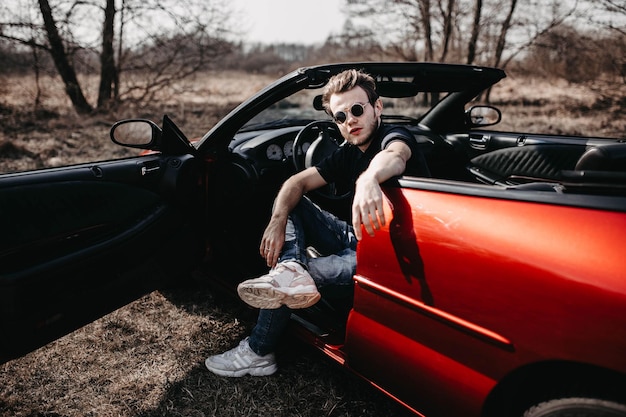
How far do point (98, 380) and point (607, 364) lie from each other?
230cm

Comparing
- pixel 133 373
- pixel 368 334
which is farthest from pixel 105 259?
pixel 368 334

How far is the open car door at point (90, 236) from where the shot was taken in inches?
68.1

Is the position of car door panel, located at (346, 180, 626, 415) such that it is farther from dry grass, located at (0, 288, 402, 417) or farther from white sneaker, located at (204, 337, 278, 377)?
white sneaker, located at (204, 337, 278, 377)

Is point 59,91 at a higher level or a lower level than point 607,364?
higher

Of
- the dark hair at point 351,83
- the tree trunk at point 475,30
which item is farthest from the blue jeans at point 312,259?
the tree trunk at point 475,30

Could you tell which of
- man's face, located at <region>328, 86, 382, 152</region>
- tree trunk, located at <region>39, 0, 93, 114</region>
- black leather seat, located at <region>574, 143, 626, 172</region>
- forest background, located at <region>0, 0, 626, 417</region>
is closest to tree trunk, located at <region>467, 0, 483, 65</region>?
forest background, located at <region>0, 0, 626, 417</region>

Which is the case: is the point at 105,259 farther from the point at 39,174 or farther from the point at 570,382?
the point at 570,382

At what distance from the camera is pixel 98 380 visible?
2.27 m

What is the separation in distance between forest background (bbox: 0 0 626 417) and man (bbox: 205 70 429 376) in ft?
0.93

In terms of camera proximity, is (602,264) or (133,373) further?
(133,373)

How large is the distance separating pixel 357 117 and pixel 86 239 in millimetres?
1382

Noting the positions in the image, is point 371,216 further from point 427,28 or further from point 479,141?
point 427,28

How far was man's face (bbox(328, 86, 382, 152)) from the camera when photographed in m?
2.00

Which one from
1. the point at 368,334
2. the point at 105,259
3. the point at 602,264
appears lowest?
the point at 368,334
